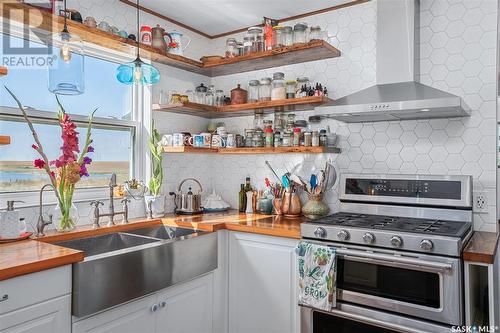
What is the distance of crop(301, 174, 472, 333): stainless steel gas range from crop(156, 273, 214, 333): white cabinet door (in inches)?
24.9

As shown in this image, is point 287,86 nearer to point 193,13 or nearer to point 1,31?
point 193,13

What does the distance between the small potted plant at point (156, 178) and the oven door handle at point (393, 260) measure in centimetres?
136

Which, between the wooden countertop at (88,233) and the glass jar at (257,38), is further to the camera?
the glass jar at (257,38)

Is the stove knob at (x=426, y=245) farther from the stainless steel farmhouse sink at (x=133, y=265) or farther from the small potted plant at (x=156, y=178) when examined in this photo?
the small potted plant at (x=156, y=178)

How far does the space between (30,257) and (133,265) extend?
472mm

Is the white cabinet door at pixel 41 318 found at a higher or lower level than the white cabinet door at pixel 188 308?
higher

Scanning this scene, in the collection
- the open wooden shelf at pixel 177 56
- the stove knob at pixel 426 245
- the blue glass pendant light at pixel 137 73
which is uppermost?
the open wooden shelf at pixel 177 56

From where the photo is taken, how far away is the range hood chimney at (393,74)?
83.5 inches

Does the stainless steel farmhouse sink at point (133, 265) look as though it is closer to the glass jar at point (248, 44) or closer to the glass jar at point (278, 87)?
the glass jar at point (278, 87)

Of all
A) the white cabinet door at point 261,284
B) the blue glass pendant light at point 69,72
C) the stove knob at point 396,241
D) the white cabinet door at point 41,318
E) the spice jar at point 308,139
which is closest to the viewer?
the white cabinet door at point 41,318

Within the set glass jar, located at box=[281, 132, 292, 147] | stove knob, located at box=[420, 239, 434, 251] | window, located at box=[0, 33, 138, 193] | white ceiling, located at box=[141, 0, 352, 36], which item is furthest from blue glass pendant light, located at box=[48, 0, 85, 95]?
stove knob, located at box=[420, 239, 434, 251]

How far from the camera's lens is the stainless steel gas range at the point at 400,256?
1.72 metres

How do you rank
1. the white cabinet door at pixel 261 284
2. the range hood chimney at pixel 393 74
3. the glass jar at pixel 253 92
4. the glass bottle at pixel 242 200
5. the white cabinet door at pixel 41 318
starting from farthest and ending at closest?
the glass bottle at pixel 242 200, the glass jar at pixel 253 92, the white cabinet door at pixel 261 284, the range hood chimney at pixel 393 74, the white cabinet door at pixel 41 318

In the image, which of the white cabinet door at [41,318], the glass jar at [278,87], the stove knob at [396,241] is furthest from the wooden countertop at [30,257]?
the glass jar at [278,87]
